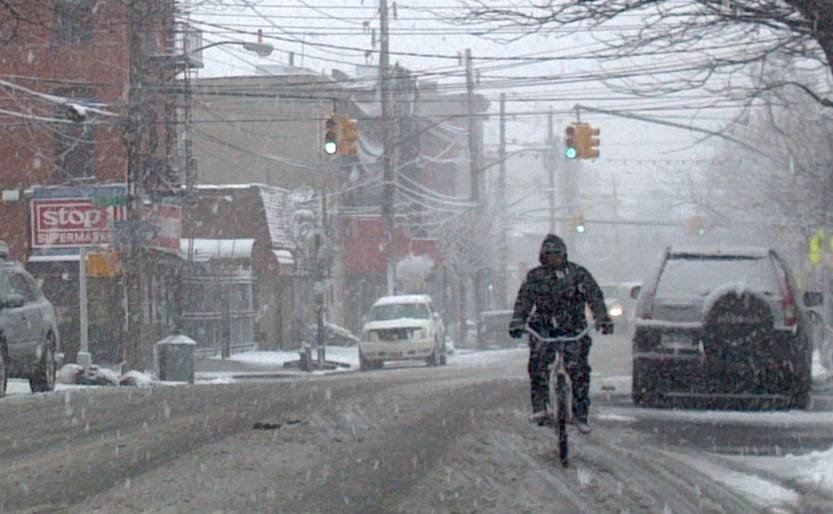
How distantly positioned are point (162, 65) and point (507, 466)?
2794 cm

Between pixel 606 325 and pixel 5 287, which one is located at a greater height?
pixel 5 287

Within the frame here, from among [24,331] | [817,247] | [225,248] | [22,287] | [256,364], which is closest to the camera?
[24,331]

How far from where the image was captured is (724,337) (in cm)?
1547

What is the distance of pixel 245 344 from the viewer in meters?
48.6

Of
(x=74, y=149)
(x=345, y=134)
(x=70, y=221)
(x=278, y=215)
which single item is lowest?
(x=70, y=221)

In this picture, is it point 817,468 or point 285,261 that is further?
point 285,261

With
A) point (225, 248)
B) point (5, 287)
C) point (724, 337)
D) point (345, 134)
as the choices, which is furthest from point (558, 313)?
point (225, 248)

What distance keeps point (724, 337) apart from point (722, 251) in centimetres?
142

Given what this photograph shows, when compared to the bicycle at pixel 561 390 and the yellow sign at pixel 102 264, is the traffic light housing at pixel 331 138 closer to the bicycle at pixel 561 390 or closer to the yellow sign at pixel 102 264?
the yellow sign at pixel 102 264

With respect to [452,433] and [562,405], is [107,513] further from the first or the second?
[452,433]

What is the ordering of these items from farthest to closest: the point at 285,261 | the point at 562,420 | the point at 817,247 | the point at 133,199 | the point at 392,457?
the point at 285,261
the point at 817,247
the point at 133,199
the point at 392,457
the point at 562,420

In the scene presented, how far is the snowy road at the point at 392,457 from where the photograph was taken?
9.38m

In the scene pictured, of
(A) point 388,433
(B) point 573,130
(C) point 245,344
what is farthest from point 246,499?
(C) point 245,344

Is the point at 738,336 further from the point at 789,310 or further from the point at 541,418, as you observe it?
the point at 541,418
